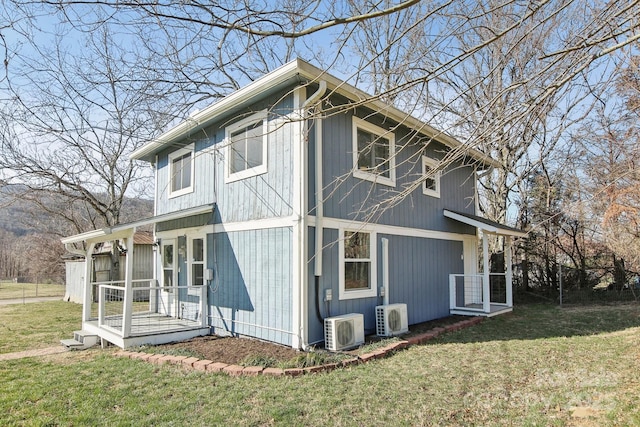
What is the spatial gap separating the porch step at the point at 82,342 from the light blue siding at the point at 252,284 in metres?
2.10

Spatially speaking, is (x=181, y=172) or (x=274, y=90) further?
(x=181, y=172)

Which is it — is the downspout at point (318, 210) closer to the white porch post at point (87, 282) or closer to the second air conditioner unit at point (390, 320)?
the second air conditioner unit at point (390, 320)

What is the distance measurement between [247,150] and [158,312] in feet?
15.9

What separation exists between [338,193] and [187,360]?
349 centimetres

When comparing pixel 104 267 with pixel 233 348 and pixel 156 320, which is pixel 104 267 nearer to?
pixel 156 320

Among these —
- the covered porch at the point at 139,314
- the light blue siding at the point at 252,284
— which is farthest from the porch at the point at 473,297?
the covered porch at the point at 139,314

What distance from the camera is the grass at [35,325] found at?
7246 millimetres

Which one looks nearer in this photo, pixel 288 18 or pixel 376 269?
pixel 288 18

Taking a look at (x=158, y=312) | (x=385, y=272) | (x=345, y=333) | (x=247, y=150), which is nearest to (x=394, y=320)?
(x=385, y=272)

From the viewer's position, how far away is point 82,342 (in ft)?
22.9

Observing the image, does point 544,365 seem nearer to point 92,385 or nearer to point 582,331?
point 582,331

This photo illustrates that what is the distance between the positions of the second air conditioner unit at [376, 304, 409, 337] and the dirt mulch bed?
5.7 inches

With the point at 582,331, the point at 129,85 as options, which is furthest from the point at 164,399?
the point at 582,331

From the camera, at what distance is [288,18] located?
2.97 metres
